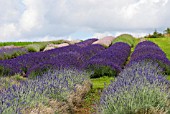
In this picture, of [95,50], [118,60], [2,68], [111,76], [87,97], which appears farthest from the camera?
[95,50]

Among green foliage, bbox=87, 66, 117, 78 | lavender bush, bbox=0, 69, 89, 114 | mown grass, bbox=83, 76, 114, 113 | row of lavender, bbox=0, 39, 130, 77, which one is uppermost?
lavender bush, bbox=0, 69, 89, 114

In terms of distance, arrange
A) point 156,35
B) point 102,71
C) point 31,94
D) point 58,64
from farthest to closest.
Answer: point 156,35 < point 102,71 < point 58,64 < point 31,94

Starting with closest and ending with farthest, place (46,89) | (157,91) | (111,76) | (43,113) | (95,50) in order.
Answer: (43,113), (157,91), (46,89), (111,76), (95,50)

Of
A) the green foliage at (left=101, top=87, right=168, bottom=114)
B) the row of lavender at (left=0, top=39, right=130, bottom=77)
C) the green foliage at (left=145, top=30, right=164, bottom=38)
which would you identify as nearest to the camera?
the green foliage at (left=101, top=87, right=168, bottom=114)

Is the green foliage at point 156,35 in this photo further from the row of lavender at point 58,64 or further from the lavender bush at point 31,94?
the lavender bush at point 31,94

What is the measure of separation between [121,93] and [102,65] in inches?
306

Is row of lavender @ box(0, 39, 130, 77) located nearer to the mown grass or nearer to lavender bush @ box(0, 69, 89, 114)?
the mown grass

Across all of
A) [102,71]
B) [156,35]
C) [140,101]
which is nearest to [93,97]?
[102,71]

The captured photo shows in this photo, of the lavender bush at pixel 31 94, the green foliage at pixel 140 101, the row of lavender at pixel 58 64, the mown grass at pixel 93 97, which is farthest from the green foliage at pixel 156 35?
the green foliage at pixel 140 101

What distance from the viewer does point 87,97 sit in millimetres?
10078

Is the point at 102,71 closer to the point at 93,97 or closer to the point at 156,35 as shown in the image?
the point at 93,97

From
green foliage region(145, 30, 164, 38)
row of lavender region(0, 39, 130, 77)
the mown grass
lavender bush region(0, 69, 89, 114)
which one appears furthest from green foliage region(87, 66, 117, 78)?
green foliage region(145, 30, 164, 38)

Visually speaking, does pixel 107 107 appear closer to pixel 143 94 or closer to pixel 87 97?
pixel 143 94

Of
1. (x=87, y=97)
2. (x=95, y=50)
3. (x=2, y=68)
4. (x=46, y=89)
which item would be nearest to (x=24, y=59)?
(x=2, y=68)
